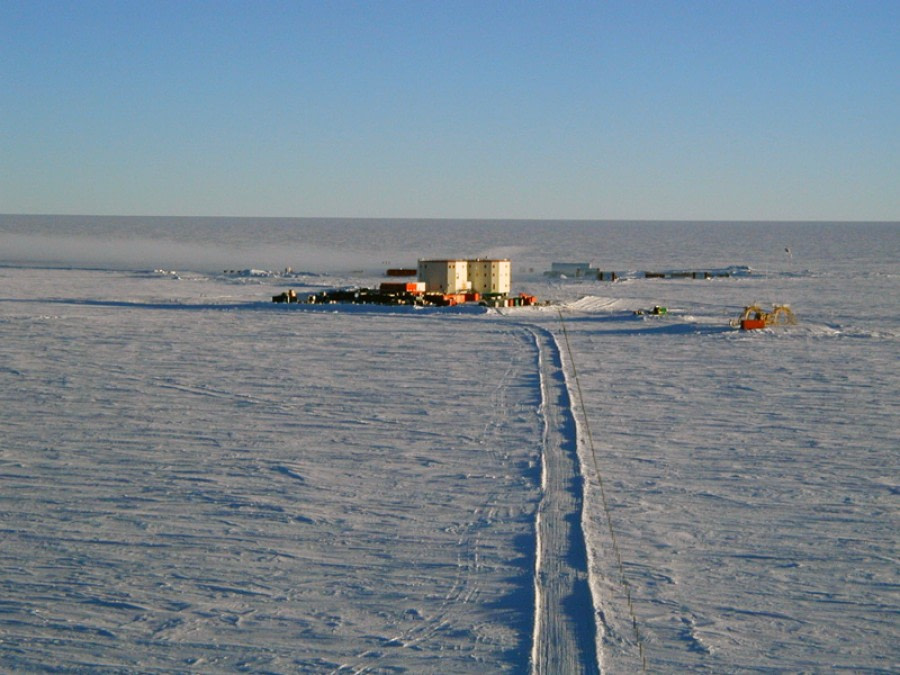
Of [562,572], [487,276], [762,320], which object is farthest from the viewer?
[487,276]

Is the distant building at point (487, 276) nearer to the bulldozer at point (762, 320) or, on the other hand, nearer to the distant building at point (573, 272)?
the bulldozer at point (762, 320)

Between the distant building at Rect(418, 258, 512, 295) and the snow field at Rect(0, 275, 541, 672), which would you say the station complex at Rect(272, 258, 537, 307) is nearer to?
the distant building at Rect(418, 258, 512, 295)

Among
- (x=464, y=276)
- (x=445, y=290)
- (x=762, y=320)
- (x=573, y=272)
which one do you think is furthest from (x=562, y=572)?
(x=573, y=272)

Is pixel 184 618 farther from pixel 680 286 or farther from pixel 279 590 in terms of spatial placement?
pixel 680 286

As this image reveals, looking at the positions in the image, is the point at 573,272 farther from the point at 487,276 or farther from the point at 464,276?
the point at 464,276

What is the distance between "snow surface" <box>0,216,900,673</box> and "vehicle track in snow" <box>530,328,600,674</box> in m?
0.03

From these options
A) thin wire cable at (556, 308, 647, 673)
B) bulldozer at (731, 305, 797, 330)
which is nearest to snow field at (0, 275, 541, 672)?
thin wire cable at (556, 308, 647, 673)

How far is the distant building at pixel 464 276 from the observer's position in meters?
38.7

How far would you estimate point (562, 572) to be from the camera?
28.5ft

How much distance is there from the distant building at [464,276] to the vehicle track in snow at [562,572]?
79.9ft

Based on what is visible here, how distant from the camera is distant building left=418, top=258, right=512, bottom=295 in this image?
38.7 meters

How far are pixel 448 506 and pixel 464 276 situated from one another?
29237mm

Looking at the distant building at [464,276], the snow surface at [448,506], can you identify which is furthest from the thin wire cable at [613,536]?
the distant building at [464,276]

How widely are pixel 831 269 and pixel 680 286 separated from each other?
17841 mm
